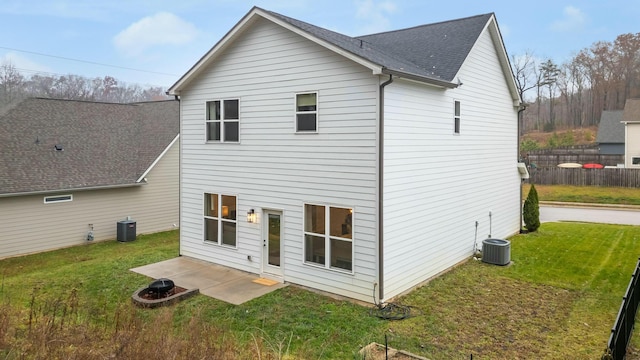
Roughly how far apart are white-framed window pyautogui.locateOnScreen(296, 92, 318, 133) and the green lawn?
3833 mm

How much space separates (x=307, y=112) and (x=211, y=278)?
4929mm

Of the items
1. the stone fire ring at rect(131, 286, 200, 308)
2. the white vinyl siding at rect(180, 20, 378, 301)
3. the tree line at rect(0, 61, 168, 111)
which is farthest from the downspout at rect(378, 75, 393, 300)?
the tree line at rect(0, 61, 168, 111)

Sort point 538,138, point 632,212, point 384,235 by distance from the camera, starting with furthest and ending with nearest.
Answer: point 538,138 → point 632,212 → point 384,235

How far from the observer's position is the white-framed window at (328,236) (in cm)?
936

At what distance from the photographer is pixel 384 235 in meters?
8.89

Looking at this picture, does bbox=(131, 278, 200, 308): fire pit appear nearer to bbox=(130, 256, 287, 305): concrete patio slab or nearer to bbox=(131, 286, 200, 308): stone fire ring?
bbox=(131, 286, 200, 308): stone fire ring

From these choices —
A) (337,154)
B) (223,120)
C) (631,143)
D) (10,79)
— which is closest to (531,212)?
(337,154)

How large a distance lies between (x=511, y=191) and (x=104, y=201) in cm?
1592

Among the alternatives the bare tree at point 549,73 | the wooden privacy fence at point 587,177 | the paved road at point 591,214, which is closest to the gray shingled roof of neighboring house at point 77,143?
the paved road at point 591,214

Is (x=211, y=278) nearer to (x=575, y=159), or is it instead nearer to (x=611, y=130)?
(x=575, y=159)

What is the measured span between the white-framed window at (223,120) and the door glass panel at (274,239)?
2.40 m

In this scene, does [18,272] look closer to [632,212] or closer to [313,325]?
[313,325]

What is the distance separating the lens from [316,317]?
8.22 meters

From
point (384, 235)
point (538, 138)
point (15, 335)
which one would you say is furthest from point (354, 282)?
point (538, 138)
